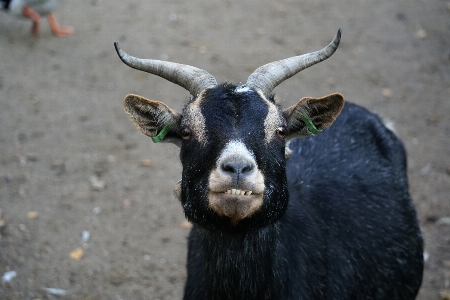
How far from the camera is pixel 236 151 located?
3150 millimetres

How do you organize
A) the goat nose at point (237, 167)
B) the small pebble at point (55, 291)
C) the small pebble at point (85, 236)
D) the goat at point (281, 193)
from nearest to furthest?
the goat nose at point (237, 167) → the goat at point (281, 193) → the small pebble at point (55, 291) → the small pebble at point (85, 236)

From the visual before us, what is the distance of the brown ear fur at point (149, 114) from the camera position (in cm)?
374

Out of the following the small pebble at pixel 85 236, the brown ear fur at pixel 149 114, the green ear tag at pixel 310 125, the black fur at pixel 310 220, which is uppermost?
the green ear tag at pixel 310 125

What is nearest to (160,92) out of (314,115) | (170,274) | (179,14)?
(179,14)

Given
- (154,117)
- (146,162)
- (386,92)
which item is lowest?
(146,162)

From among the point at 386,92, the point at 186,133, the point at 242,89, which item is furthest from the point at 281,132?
the point at 386,92

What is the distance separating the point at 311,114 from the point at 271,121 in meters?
0.50

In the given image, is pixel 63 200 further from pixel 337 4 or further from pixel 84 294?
pixel 337 4

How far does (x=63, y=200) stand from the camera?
698 centimetres

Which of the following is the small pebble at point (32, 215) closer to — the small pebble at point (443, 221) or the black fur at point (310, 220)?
the black fur at point (310, 220)

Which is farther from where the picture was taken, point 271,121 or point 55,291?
point 55,291

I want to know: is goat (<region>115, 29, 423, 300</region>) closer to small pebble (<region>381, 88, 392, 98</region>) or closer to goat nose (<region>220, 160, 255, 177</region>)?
goat nose (<region>220, 160, 255, 177</region>)

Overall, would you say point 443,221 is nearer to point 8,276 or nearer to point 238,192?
point 238,192

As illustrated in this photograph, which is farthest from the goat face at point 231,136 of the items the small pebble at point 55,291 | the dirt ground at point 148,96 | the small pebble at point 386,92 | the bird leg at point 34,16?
the bird leg at point 34,16
